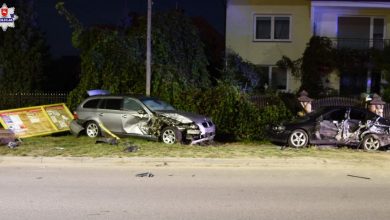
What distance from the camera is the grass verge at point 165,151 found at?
39.5 ft

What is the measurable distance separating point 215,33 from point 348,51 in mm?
8616

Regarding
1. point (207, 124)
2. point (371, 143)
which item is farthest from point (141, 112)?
point (371, 143)

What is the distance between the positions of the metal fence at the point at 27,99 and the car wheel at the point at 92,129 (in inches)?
159

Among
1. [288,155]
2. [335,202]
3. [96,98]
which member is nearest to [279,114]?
[288,155]

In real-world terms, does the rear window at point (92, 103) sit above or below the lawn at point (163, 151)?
above

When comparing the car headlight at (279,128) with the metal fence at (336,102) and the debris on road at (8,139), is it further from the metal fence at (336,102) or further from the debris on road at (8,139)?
the debris on road at (8,139)

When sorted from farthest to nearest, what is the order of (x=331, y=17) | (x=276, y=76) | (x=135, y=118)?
(x=276, y=76)
(x=331, y=17)
(x=135, y=118)

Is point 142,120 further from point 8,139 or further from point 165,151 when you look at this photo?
point 8,139

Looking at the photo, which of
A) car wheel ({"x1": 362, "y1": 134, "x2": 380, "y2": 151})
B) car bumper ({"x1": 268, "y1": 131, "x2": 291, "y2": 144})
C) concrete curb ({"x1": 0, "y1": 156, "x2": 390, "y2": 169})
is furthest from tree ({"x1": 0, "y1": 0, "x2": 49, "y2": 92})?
car wheel ({"x1": 362, "y1": 134, "x2": 380, "y2": 151})

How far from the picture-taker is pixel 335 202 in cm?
768

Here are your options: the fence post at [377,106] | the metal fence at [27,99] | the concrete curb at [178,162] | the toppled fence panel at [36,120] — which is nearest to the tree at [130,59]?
the metal fence at [27,99]

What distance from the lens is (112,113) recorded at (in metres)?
15.3

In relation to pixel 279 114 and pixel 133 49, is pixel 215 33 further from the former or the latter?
pixel 279 114

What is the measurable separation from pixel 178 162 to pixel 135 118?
12.6ft
